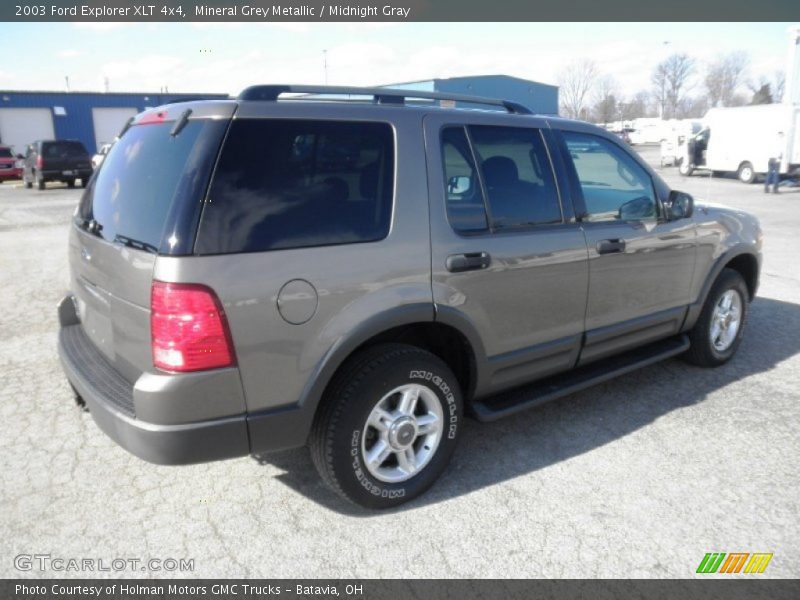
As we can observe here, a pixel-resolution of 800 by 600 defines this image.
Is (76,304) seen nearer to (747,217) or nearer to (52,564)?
(52,564)

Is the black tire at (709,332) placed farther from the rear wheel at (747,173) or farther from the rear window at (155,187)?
the rear wheel at (747,173)

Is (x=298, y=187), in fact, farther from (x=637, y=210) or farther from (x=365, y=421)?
(x=637, y=210)

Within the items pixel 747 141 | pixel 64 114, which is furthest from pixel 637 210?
pixel 64 114

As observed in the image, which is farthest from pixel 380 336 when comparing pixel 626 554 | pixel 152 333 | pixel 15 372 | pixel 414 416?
pixel 15 372

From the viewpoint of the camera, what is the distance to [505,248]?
3332 millimetres

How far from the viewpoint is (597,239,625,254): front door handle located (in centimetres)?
379

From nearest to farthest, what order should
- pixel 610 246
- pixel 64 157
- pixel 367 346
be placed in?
pixel 367 346, pixel 610 246, pixel 64 157

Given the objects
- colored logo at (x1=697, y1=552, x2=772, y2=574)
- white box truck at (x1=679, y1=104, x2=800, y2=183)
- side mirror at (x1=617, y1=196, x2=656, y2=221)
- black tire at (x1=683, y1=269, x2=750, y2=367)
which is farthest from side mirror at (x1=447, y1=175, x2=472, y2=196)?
white box truck at (x1=679, y1=104, x2=800, y2=183)

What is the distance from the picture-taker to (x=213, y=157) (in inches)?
99.9

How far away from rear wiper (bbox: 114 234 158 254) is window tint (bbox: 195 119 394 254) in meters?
0.24

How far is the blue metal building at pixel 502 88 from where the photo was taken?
4528 cm

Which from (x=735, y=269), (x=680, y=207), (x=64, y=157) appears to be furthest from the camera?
(x=64, y=157)

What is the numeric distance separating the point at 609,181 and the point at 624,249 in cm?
52
